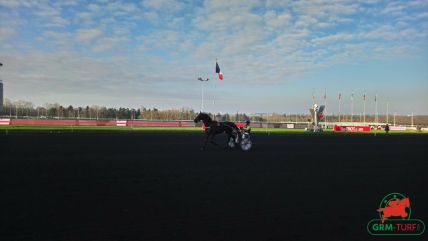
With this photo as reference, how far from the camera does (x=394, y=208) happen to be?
6.66 m

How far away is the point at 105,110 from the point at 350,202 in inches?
5166

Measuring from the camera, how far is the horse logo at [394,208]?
253 inches

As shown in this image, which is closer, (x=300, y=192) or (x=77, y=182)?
(x=300, y=192)

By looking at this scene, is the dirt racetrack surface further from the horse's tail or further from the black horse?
the horse's tail

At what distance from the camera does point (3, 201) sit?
6.95m

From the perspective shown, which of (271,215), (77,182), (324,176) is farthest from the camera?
(324,176)

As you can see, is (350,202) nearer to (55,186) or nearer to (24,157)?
(55,186)

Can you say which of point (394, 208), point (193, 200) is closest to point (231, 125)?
point (193, 200)

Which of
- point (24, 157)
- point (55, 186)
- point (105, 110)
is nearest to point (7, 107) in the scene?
point (105, 110)

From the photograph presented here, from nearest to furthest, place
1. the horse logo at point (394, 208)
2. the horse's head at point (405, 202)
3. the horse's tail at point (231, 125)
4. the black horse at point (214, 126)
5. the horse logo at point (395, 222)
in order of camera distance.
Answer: the horse logo at point (395, 222)
the horse logo at point (394, 208)
the horse's head at point (405, 202)
the black horse at point (214, 126)
the horse's tail at point (231, 125)

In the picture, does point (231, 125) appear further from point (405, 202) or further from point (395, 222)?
point (395, 222)

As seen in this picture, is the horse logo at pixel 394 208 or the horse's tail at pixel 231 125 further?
the horse's tail at pixel 231 125

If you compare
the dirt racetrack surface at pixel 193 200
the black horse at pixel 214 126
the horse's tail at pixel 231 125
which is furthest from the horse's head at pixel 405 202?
the horse's tail at pixel 231 125

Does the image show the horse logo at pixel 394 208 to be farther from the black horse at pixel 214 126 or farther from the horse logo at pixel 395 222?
the black horse at pixel 214 126
